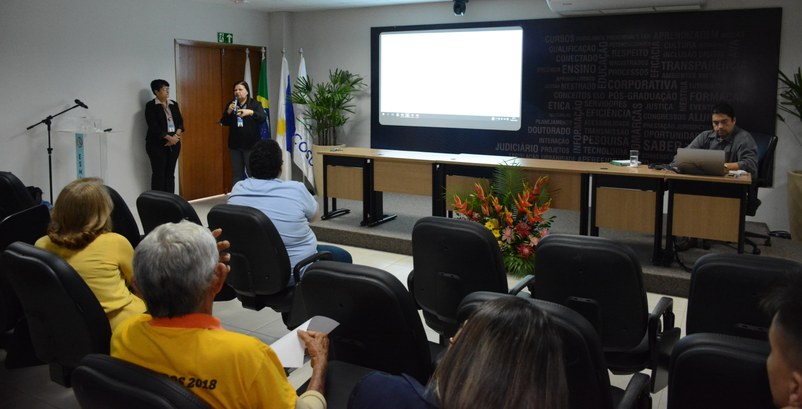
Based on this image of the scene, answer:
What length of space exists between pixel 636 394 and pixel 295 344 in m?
0.97

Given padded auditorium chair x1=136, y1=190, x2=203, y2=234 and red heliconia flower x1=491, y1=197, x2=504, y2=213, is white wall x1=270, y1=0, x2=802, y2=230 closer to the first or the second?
red heliconia flower x1=491, y1=197, x2=504, y2=213

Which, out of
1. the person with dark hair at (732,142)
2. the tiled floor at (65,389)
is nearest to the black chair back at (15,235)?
the tiled floor at (65,389)

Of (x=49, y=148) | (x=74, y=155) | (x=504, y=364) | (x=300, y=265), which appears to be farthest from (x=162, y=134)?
(x=504, y=364)

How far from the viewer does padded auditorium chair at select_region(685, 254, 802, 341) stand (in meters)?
2.24

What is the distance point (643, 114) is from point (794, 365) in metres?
6.31

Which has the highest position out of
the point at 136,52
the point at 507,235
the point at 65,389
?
the point at 136,52

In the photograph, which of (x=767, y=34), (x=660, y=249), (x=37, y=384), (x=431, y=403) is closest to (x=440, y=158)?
(x=660, y=249)

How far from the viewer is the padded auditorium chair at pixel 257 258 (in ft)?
10.4

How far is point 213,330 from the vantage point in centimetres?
158

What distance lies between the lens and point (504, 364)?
3.54 feet

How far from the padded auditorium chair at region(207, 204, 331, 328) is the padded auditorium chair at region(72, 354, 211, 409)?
1681 mm

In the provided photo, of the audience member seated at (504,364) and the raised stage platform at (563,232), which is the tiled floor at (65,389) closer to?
the raised stage platform at (563,232)

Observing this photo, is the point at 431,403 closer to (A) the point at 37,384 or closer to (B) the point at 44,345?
(B) the point at 44,345

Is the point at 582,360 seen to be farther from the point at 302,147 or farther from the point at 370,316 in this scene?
the point at 302,147
